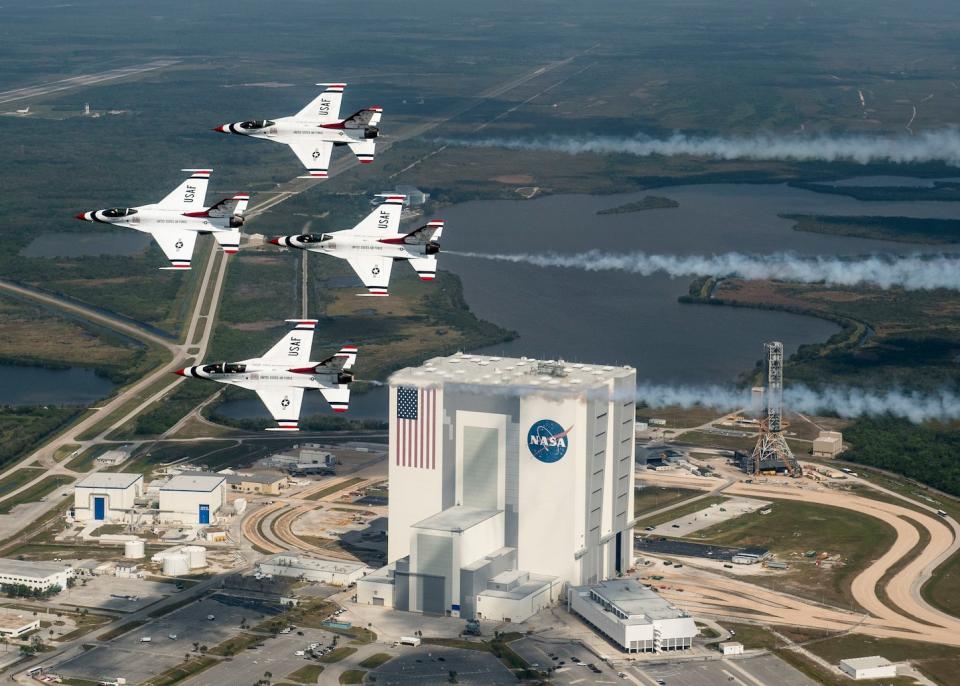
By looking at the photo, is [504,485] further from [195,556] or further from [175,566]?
[175,566]

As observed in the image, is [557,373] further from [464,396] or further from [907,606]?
[907,606]

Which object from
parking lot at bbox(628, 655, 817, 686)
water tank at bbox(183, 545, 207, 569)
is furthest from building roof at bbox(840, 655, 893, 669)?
water tank at bbox(183, 545, 207, 569)

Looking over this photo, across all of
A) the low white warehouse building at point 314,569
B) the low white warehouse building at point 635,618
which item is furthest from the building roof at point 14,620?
the low white warehouse building at point 635,618

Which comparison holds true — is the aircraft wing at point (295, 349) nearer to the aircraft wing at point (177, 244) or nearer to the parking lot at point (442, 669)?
the aircraft wing at point (177, 244)

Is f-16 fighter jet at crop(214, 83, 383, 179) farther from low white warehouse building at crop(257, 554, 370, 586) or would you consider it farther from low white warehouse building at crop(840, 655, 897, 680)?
low white warehouse building at crop(840, 655, 897, 680)

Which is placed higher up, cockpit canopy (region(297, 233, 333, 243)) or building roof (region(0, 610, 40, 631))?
cockpit canopy (region(297, 233, 333, 243))
